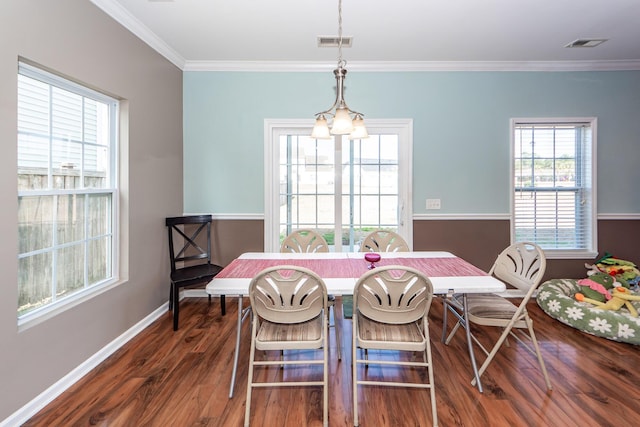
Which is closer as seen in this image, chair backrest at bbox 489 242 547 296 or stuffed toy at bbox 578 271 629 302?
chair backrest at bbox 489 242 547 296

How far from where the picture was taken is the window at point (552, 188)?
12.4ft

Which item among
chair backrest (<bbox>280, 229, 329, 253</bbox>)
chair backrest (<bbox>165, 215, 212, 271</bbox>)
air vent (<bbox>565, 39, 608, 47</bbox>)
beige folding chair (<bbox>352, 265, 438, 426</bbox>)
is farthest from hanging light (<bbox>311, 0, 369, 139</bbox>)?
air vent (<bbox>565, 39, 608, 47</bbox>)

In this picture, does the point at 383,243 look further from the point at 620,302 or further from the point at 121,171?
the point at 121,171

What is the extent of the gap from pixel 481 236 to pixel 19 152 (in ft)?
13.8

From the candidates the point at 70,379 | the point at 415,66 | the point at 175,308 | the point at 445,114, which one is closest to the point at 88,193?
the point at 175,308

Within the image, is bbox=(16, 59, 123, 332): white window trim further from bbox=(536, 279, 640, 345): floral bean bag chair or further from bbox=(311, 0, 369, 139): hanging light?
bbox=(536, 279, 640, 345): floral bean bag chair

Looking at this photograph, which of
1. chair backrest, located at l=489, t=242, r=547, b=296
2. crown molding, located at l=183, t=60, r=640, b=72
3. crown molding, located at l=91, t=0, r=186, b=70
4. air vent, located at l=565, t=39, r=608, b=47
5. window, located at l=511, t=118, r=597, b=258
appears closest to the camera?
chair backrest, located at l=489, t=242, r=547, b=296

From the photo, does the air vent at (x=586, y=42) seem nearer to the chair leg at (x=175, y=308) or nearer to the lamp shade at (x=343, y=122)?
the lamp shade at (x=343, y=122)

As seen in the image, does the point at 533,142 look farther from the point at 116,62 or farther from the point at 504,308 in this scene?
the point at 116,62

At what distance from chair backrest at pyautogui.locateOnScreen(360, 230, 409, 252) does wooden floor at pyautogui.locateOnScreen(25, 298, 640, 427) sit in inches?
33.5

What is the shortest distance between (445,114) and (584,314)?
2.41m

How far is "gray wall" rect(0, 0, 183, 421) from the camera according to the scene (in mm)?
1754

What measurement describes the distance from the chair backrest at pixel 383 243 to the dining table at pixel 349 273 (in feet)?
0.61

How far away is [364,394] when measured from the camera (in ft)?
6.61
